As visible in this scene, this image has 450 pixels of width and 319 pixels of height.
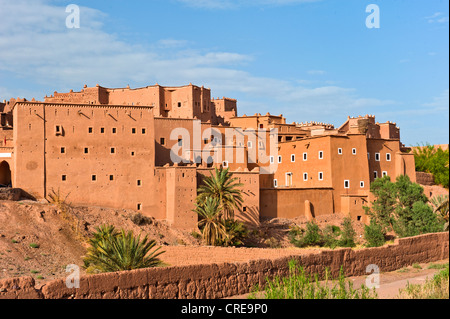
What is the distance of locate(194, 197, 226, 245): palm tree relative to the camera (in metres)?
31.9

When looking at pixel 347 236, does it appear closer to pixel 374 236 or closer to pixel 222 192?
pixel 374 236

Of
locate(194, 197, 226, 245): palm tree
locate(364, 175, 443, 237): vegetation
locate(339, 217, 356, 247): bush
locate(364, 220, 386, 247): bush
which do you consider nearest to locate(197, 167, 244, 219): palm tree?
locate(194, 197, 226, 245): palm tree

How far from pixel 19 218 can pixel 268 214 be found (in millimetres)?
16407

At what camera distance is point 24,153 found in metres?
33.1

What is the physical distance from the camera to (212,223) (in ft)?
106

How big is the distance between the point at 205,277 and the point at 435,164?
130 feet

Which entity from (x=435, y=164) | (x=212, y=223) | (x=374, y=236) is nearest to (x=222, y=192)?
(x=212, y=223)

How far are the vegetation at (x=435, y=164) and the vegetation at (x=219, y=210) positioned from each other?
21.2 meters

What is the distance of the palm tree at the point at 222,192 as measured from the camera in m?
32.9

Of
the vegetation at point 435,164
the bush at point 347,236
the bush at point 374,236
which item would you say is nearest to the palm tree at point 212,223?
the bush at point 347,236

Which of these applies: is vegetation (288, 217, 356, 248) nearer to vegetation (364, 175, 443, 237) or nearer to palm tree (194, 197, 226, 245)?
vegetation (364, 175, 443, 237)

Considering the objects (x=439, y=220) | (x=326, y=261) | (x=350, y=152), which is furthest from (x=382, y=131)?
(x=326, y=261)
